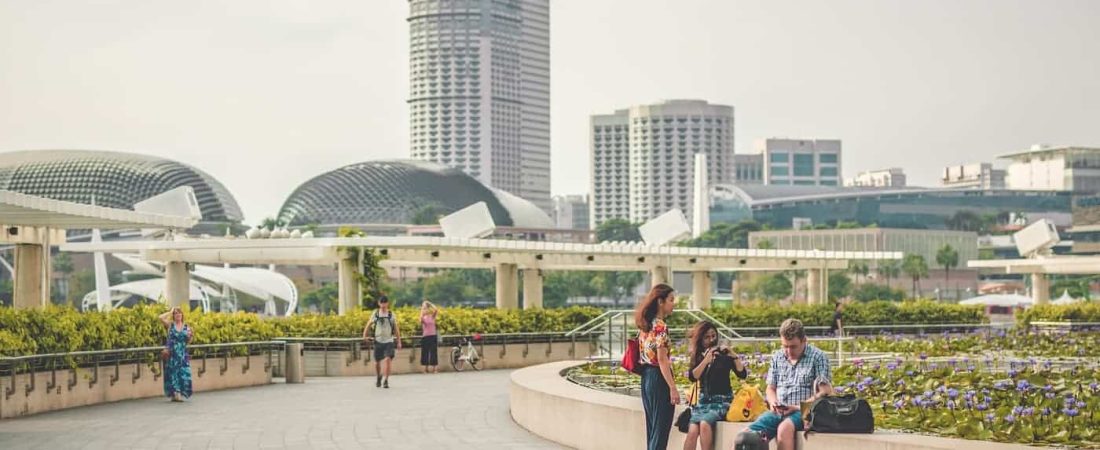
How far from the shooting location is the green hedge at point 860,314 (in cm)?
4181

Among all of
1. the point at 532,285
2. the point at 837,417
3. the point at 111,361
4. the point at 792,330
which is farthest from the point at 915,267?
the point at 792,330

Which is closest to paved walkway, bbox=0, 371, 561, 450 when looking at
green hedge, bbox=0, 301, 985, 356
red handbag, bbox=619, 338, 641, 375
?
green hedge, bbox=0, 301, 985, 356

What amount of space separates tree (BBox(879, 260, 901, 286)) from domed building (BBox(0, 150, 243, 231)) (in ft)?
223

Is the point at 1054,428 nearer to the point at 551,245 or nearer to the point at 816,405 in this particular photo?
the point at 816,405

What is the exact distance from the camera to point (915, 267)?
144250 millimetres

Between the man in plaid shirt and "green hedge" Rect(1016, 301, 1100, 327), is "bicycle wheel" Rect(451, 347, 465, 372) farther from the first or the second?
the man in plaid shirt

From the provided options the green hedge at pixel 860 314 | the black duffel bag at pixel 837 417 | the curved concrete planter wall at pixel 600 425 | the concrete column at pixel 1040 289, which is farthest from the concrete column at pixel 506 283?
the black duffel bag at pixel 837 417

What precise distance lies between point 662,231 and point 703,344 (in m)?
44.3

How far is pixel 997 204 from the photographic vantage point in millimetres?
183000

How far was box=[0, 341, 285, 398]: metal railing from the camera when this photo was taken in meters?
19.5

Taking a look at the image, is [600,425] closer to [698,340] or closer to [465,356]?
[698,340]

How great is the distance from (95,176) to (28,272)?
134m

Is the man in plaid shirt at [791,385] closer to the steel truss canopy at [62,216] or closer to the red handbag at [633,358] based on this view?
the red handbag at [633,358]

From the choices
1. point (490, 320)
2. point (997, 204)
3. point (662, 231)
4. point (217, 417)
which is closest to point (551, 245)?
point (662, 231)
